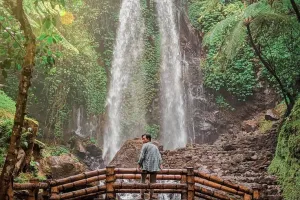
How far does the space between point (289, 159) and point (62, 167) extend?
22.2 feet

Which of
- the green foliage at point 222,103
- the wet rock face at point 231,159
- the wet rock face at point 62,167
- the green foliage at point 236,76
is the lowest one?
the wet rock face at point 62,167

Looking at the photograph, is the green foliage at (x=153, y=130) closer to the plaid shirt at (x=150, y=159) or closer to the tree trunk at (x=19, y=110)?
the plaid shirt at (x=150, y=159)

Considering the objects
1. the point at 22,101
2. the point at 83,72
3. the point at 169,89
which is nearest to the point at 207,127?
the point at 169,89

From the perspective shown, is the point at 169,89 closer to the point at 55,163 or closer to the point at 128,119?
the point at 128,119

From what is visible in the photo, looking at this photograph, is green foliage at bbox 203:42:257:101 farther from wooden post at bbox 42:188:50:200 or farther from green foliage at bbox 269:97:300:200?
wooden post at bbox 42:188:50:200

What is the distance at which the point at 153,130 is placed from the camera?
70.7 feet

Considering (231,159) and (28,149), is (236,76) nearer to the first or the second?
(231,159)

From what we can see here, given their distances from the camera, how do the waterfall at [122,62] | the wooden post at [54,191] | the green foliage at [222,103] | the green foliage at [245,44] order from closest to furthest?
1. the wooden post at [54,191]
2. the green foliage at [245,44]
3. the waterfall at [122,62]
4. the green foliage at [222,103]

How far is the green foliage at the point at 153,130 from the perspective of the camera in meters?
21.4

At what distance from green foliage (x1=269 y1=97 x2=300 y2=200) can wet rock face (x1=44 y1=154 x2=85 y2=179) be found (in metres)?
6.19

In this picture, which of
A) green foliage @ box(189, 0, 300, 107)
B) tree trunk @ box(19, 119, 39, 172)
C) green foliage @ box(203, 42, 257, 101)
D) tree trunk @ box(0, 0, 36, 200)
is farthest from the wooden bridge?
green foliage @ box(203, 42, 257, 101)

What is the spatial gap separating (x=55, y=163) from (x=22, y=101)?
21.7 feet

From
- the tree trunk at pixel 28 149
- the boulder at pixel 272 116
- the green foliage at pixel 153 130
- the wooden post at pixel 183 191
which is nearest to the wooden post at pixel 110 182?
the wooden post at pixel 183 191

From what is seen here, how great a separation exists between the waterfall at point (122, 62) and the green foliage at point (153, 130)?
5.83ft
